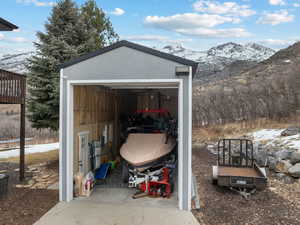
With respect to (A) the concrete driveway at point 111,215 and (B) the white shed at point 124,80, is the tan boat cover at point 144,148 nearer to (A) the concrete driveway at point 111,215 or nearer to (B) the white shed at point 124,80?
(B) the white shed at point 124,80

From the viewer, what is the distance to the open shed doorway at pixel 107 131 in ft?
18.8

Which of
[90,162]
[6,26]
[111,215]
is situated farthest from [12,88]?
[111,215]

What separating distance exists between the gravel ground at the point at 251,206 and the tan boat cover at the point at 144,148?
1481 mm

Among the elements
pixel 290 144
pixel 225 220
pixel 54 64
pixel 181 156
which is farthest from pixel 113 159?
pixel 290 144

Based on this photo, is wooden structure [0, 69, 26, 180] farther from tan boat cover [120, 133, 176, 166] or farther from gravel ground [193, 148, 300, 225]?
gravel ground [193, 148, 300, 225]

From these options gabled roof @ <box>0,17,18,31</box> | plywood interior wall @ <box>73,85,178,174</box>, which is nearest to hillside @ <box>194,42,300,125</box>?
plywood interior wall @ <box>73,85,178,174</box>

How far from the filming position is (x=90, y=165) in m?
6.98

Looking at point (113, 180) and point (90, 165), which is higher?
A: point (90, 165)

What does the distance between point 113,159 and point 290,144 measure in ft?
22.3

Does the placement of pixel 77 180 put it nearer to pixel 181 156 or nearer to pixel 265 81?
pixel 181 156

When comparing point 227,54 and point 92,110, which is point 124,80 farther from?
point 227,54

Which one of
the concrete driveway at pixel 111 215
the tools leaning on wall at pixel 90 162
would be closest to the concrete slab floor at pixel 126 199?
the concrete driveway at pixel 111 215

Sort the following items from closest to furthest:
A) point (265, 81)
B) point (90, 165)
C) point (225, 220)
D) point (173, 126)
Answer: point (225, 220)
point (90, 165)
point (173, 126)
point (265, 81)

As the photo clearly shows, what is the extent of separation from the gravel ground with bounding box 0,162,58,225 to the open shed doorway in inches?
29.3
